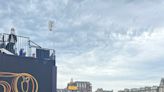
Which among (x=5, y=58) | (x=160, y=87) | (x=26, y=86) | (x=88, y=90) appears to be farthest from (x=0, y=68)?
(x=88, y=90)

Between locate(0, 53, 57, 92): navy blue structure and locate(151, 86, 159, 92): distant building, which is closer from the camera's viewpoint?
locate(0, 53, 57, 92): navy blue structure

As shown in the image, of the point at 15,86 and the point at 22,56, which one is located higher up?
the point at 22,56

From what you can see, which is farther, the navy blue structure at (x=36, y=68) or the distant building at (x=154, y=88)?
the distant building at (x=154, y=88)

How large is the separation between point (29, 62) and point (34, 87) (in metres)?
2.12

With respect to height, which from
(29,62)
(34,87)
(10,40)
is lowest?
(34,87)

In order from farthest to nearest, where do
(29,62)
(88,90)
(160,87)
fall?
1. (88,90)
2. (160,87)
3. (29,62)

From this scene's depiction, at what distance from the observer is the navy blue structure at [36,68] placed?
27.5m

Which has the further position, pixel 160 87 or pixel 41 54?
pixel 160 87

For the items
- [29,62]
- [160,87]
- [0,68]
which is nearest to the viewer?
[0,68]

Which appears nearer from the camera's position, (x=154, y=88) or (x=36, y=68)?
(x=36, y=68)

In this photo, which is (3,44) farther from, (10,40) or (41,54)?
(41,54)

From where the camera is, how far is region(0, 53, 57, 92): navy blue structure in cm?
2747

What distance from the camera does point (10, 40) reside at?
29.0 meters

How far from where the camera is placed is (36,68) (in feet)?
95.4
